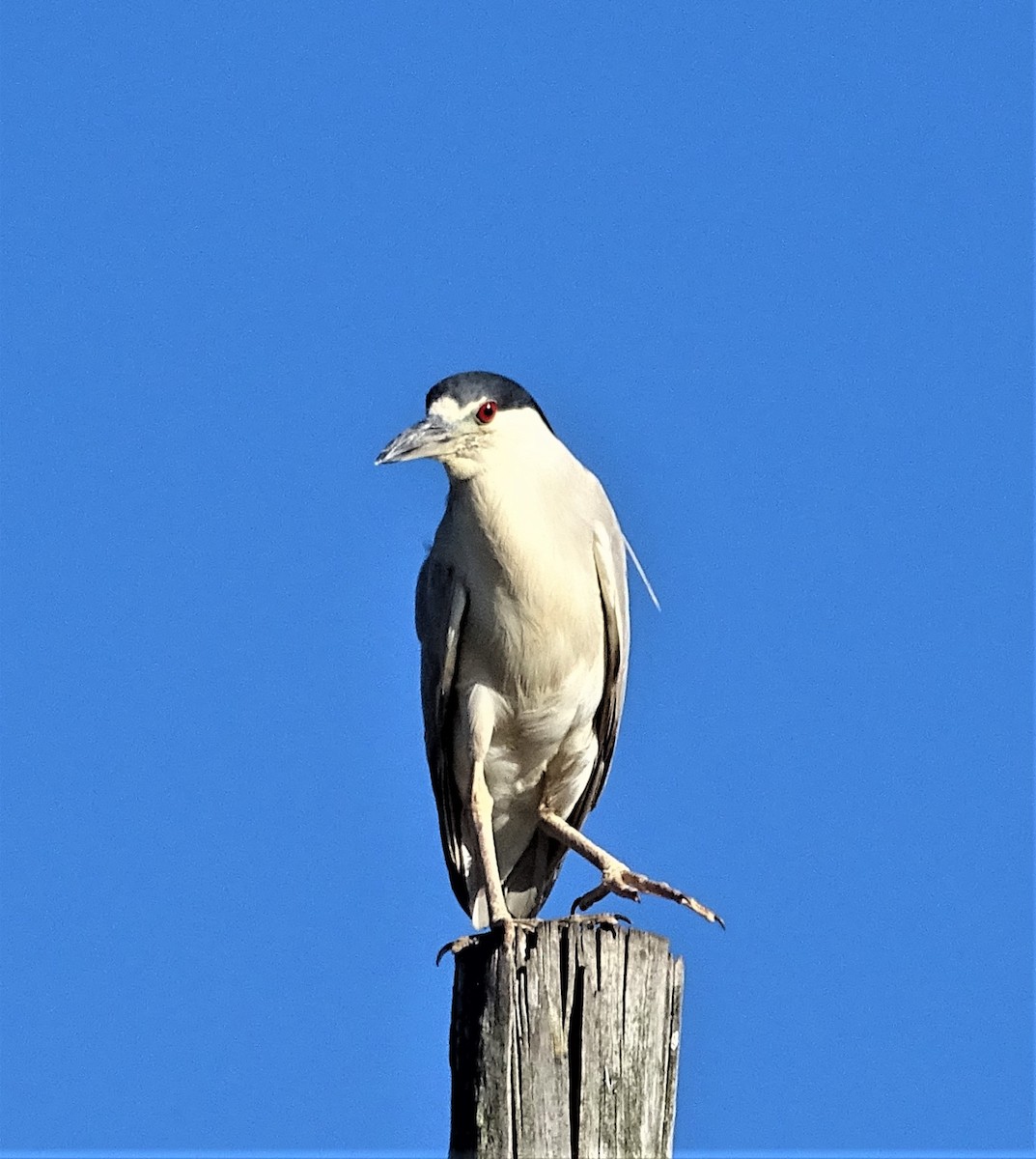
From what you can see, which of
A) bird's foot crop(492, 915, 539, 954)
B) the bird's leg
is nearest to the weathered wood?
bird's foot crop(492, 915, 539, 954)

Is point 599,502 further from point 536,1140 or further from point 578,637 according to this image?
point 536,1140

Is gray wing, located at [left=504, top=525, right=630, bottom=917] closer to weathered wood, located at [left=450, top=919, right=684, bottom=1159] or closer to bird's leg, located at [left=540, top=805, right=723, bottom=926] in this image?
bird's leg, located at [left=540, top=805, right=723, bottom=926]

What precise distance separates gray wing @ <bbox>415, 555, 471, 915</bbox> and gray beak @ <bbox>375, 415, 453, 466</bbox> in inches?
25.5

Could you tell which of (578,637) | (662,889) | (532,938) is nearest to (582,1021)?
(532,938)

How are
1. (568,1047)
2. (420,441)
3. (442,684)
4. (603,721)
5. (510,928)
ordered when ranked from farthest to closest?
1. (603,721)
2. (442,684)
3. (420,441)
4. (510,928)
5. (568,1047)

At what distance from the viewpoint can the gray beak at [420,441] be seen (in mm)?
6684

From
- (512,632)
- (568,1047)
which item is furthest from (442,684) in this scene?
(568,1047)

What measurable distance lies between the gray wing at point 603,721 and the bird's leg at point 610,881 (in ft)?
0.76

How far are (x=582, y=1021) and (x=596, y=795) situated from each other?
2.98 metres

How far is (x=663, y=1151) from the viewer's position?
15.9ft

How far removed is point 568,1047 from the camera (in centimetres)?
482

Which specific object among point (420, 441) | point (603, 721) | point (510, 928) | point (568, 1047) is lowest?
point (568, 1047)

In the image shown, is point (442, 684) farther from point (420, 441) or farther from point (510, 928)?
point (510, 928)

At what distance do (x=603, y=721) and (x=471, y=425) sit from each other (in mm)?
1418
